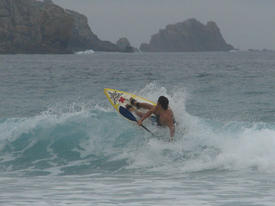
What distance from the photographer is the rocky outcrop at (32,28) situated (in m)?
124

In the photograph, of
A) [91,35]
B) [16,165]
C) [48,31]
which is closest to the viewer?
[16,165]

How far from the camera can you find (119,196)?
8.27 meters

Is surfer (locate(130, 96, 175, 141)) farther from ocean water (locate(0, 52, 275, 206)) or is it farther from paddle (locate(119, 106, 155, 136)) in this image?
paddle (locate(119, 106, 155, 136))

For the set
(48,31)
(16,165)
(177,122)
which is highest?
(48,31)

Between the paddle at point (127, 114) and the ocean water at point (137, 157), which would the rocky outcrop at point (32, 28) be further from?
the paddle at point (127, 114)

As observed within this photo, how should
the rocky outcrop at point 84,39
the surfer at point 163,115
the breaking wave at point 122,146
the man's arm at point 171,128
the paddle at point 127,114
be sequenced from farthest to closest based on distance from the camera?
the rocky outcrop at point 84,39, the paddle at point 127,114, the man's arm at point 171,128, the surfer at point 163,115, the breaking wave at point 122,146

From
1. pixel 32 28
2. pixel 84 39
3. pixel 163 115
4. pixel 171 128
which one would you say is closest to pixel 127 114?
pixel 163 115

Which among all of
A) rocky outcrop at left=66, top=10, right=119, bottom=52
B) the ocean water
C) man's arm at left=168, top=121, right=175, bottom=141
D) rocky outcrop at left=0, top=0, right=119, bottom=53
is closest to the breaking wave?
the ocean water

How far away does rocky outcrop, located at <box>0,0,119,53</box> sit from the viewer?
124 m

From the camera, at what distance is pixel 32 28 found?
134 metres

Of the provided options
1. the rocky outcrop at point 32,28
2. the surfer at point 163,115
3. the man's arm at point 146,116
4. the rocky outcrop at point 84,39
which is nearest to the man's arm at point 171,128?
the surfer at point 163,115

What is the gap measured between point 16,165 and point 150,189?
14.0 ft

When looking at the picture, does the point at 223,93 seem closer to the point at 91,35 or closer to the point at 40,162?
the point at 40,162

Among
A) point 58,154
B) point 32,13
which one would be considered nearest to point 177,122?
point 58,154
